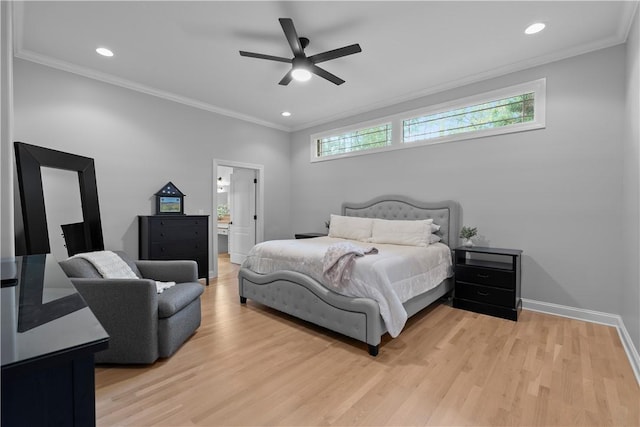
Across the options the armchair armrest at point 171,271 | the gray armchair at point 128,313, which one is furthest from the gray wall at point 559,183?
the gray armchair at point 128,313

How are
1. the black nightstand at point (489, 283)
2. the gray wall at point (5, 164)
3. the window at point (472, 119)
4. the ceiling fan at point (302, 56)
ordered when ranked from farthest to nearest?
the window at point (472, 119), the black nightstand at point (489, 283), the ceiling fan at point (302, 56), the gray wall at point (5, 164)

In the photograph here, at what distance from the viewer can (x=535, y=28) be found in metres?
2.83

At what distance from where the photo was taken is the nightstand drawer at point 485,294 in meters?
3.20

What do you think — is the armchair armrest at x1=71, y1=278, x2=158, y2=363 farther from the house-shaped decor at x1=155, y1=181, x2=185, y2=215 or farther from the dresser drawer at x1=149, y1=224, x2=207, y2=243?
the house-shaped decor at x1=155, y1=181, x2=185, y2=215

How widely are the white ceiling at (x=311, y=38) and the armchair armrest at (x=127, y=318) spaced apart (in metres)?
2.38

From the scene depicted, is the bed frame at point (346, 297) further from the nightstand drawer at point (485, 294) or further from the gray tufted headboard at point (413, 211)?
the nightstand drawer at point (485, 294)

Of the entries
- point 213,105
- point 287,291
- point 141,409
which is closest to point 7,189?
point 141,409

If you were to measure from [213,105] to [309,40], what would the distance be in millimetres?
2577

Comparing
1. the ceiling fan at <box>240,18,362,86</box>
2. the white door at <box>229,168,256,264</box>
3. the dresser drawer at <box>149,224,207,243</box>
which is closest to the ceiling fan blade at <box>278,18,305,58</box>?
the ceiling fan at <box>240,18,362,86</box>

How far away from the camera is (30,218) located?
2.64m

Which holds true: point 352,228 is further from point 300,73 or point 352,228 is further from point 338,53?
point 338,53

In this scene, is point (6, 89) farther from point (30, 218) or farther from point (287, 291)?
point (287, 291)

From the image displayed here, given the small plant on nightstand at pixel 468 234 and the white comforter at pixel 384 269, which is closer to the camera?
the white comforter at pixel 384 269

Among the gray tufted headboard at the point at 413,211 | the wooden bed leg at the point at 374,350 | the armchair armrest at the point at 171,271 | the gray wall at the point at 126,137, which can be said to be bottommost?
the wooden bed leg at the point at 374,350
